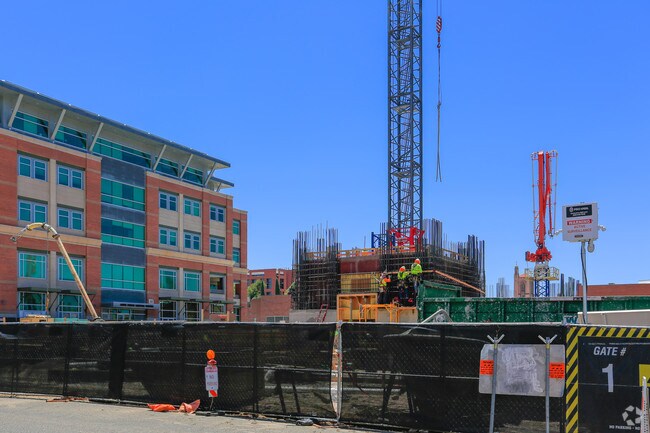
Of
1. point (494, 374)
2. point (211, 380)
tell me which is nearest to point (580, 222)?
point (494, 374)

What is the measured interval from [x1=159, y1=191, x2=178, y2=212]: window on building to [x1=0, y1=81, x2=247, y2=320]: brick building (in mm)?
105

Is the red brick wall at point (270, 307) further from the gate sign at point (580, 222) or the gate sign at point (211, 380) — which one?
the gate sign at point (580, 222)

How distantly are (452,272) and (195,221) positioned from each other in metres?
30.0

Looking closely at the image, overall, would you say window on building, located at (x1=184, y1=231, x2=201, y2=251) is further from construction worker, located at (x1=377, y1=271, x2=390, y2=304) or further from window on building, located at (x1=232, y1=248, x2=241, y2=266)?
construction worker, located at (x1=377, y1=271, x2=390, y2=304)

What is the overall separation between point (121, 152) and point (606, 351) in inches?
2148

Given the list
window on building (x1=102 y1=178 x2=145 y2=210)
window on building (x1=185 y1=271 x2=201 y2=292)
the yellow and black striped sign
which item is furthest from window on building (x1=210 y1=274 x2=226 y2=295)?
the yellow and black striped sign

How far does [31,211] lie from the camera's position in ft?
157

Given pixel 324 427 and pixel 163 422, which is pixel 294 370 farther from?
pixel 163 422

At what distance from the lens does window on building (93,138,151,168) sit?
184 ft

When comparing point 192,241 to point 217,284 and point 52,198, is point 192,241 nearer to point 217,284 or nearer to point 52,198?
point 217,284

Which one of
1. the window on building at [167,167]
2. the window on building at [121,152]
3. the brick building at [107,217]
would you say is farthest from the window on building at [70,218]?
the window on building at [167,167]

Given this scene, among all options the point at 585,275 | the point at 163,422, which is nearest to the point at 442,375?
the point at 585,275

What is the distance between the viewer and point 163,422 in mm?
11125

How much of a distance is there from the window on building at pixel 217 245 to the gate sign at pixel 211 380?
2264 inches
